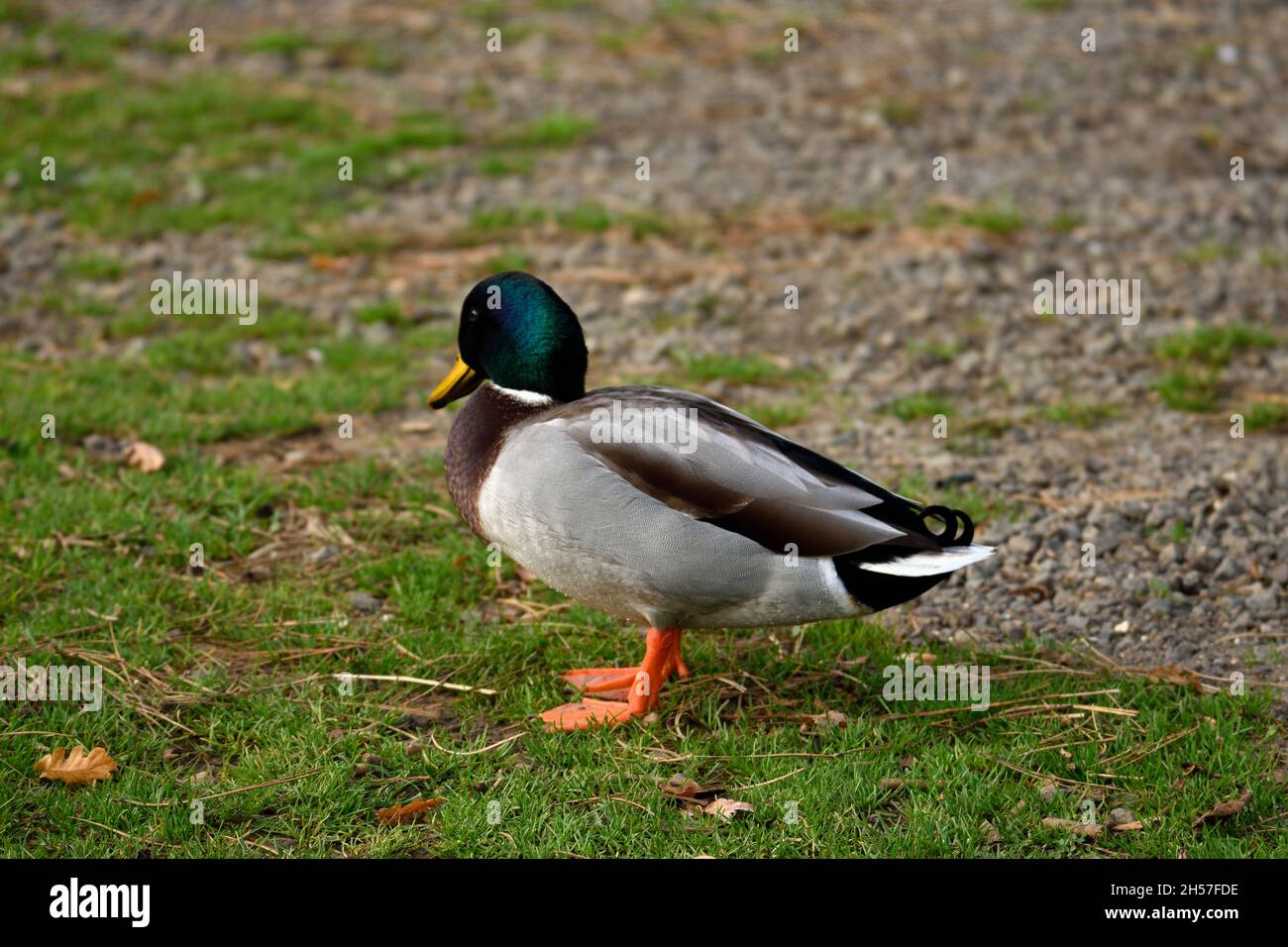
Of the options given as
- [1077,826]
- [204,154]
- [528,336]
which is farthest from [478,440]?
[204,154]

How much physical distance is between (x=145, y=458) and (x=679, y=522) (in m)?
2.41

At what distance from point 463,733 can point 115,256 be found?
13.8 ft

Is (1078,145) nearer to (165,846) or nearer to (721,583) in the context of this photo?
(721,583)

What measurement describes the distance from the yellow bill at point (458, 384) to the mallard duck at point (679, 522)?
33 cm

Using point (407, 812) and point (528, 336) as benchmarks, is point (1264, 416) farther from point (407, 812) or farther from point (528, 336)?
point (407, 812)

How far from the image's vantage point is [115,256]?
22.8ft

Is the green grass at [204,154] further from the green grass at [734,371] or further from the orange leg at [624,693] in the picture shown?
the orange leg at [624,693]

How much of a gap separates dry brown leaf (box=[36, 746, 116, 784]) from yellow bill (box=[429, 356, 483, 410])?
4.38ft

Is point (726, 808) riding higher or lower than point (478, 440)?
lower

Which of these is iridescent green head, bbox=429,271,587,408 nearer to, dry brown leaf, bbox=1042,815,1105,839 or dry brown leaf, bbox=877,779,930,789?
dry brown leaf, bbox=877,779,930,789

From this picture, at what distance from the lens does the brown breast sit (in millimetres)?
3789

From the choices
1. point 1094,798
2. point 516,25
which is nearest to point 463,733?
point 1094,798

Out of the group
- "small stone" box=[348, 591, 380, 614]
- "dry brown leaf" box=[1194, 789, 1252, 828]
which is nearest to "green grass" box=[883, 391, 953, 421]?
"small stone" box=[348, 591, 380, 614]

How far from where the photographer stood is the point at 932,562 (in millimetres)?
3465
